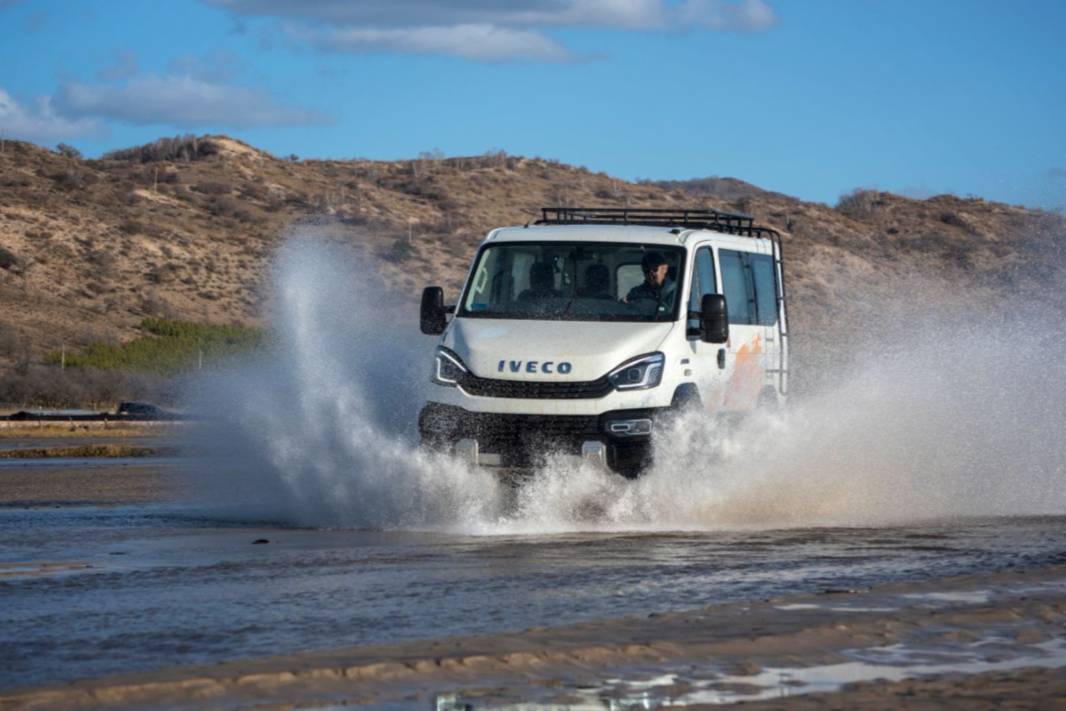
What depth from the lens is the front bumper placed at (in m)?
13.9

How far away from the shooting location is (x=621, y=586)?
10.1 meters

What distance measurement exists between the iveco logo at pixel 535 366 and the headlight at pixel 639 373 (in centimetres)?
37

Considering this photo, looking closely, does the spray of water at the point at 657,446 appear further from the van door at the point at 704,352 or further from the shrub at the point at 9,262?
the shrub at the point at 9,262

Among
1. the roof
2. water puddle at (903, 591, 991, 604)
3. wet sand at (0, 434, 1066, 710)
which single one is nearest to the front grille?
the roof

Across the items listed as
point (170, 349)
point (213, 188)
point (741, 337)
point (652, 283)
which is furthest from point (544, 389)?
point (213, 188)

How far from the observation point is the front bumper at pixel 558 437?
13.9 meters

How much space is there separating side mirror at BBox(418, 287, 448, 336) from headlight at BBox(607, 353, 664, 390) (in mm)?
1931

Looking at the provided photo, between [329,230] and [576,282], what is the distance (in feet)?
199

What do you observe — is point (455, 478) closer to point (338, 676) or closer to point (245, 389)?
point (245, 389)

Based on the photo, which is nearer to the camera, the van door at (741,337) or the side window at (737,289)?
the van door at (741,337)

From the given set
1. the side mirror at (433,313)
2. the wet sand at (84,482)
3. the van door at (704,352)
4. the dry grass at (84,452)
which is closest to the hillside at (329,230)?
the dry grass at (84,452)

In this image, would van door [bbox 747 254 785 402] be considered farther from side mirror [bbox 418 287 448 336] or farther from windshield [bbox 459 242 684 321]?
side mirror [bbox 418 287 448 336]

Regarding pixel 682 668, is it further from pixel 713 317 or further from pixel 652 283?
pixel 652 283

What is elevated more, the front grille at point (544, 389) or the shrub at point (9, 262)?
the shrub at point (9, 262)
